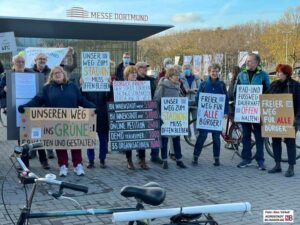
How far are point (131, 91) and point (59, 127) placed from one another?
4.87 feet

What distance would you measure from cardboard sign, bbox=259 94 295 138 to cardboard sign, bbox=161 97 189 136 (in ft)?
4.65

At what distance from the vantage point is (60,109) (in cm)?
698

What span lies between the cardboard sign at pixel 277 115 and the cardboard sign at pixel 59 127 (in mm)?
3037

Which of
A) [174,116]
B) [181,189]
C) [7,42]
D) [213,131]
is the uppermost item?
[7,42]

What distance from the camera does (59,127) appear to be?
7.02m

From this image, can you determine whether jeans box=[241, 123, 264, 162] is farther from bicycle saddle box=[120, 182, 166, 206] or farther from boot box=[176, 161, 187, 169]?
bicycle saddle box=[120, 182, 166, 206]

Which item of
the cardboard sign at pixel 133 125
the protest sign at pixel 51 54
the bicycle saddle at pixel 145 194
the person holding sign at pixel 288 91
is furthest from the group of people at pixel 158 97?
the protest sign at pixel 51 54

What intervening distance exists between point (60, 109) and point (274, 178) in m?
3.73

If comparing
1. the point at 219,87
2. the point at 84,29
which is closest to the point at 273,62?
the point at 84,29

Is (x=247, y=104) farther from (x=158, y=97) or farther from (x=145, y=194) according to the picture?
(x=145, y=194)

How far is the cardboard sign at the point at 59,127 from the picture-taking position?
6887 mm

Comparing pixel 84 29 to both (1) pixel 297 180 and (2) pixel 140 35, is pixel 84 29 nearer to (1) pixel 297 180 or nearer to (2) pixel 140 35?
(2) pixel 140 35

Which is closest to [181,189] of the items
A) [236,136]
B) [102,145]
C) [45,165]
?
[102,145]

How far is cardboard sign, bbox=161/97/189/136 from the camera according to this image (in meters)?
7.89
